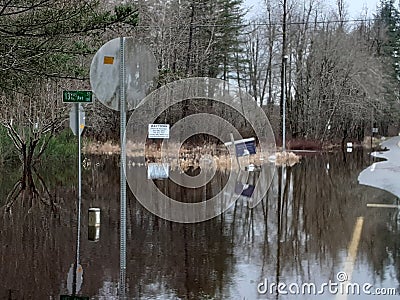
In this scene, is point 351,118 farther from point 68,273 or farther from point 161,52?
point 68,273

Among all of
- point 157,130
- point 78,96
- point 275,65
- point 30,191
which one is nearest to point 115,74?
point 78,96

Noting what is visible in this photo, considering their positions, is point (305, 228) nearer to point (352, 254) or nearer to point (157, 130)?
point (352, 254)

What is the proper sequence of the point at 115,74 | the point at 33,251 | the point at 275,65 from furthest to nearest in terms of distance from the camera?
the point at 275,65, the point at 33,251, the point at 115,74

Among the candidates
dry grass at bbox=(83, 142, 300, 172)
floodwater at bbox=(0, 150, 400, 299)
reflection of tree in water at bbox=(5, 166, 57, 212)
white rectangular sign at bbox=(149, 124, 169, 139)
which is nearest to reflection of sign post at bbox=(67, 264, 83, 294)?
floodwater at bbox=(0, 150, 400, 299)

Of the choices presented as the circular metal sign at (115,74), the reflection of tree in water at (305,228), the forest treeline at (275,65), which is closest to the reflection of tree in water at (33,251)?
the circular metal sign at (115,74)

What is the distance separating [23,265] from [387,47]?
5604cm

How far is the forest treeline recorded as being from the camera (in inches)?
865

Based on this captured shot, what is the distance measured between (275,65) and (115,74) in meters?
40.3

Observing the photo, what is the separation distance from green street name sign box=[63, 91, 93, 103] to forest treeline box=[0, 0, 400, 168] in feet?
16.8

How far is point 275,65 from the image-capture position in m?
45.8

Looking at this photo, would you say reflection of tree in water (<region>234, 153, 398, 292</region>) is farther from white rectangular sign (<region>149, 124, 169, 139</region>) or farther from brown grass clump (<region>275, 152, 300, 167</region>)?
brown grass clump (<region>275, 152, 300, 167</region>)

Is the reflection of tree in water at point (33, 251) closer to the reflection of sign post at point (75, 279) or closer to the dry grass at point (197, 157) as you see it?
the reflection of sign post at point (75, 279)

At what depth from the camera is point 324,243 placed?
9.33 m

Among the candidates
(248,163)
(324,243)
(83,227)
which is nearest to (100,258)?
(83,227)
